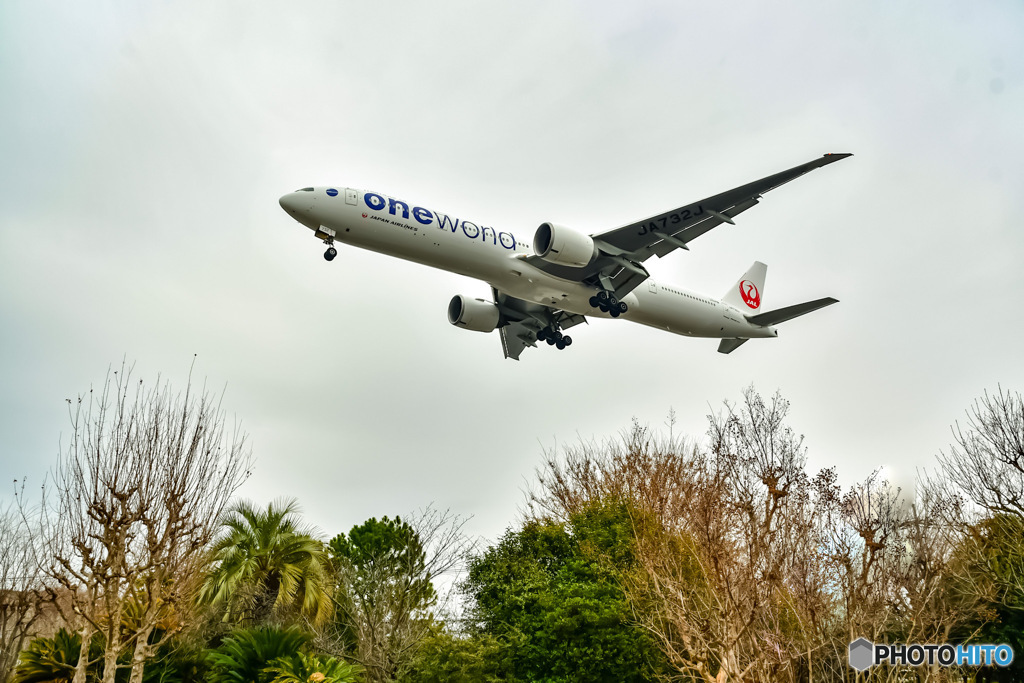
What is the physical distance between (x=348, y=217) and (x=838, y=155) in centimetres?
1219

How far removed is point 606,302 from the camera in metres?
23.9

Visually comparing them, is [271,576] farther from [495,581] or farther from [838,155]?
[838,155]

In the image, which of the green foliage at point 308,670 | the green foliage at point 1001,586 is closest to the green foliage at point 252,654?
the green foliage at point 308,670

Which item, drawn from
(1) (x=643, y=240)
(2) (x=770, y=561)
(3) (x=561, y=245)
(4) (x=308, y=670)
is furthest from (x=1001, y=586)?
(4) (x=308, y=670)

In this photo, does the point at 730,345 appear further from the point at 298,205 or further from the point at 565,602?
the point at 298,205

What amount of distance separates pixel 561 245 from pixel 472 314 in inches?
238

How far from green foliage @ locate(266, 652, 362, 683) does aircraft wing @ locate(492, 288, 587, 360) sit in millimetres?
14416

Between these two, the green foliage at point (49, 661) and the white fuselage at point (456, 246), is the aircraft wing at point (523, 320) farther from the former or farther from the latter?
the green foliage at point (49, 661)

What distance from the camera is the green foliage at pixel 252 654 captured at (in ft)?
51.9

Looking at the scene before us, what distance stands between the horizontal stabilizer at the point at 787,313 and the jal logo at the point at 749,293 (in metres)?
3.04

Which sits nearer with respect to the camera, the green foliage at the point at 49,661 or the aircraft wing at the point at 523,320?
the green foliage at the point at 49,661

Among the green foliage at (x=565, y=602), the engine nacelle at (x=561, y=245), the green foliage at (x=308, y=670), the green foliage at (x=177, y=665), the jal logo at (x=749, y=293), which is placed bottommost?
the green foliage at (x=177, y=665)

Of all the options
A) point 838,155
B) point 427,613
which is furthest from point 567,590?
point 838,155

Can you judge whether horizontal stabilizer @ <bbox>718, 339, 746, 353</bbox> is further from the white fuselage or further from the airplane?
the white fuselage
